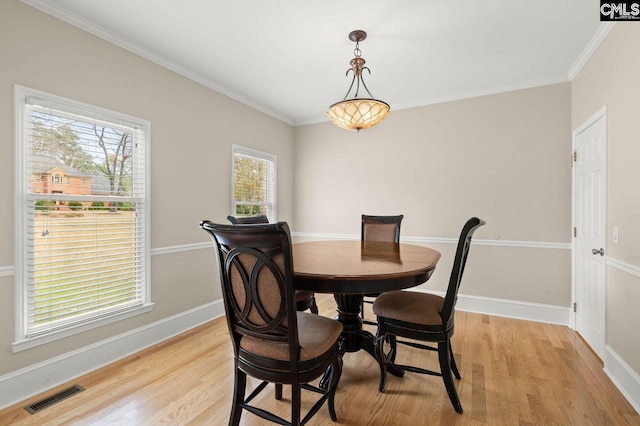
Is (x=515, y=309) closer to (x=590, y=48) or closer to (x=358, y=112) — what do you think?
(x=590, y=48)

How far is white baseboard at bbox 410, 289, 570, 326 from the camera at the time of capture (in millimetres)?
3213

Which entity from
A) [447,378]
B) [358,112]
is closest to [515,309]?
[447,378]

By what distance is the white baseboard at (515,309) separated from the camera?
321 cm

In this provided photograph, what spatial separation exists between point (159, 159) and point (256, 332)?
2.16 meters

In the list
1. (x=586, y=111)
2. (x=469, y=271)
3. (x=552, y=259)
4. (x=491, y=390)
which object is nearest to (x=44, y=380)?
(x=491, y=390)

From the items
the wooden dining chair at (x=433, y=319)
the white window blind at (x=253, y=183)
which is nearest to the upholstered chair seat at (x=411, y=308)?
the wooden dining chair at (x=433, y=319)

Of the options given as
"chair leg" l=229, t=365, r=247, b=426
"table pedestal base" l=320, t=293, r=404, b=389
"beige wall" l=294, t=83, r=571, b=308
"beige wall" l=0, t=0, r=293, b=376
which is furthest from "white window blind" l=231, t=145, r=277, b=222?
"chair leg" l=229, t=365, r=247, b=426

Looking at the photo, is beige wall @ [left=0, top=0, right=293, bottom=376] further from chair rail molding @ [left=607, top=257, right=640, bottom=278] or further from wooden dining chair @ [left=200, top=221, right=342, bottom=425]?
chair rail molding @ [left=607, top=257, right=640, bottom=278]

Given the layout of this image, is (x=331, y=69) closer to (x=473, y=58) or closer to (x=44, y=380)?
(x=473, y=58)

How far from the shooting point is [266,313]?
133 cm

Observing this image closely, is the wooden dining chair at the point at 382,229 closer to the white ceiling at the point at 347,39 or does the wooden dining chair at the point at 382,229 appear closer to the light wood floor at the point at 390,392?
the light wood floor at the point at 390,392

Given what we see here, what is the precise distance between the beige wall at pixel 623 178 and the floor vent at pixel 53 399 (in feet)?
12.0

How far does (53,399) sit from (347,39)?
333 centimetres

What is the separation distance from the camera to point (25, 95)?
197 centimetres
